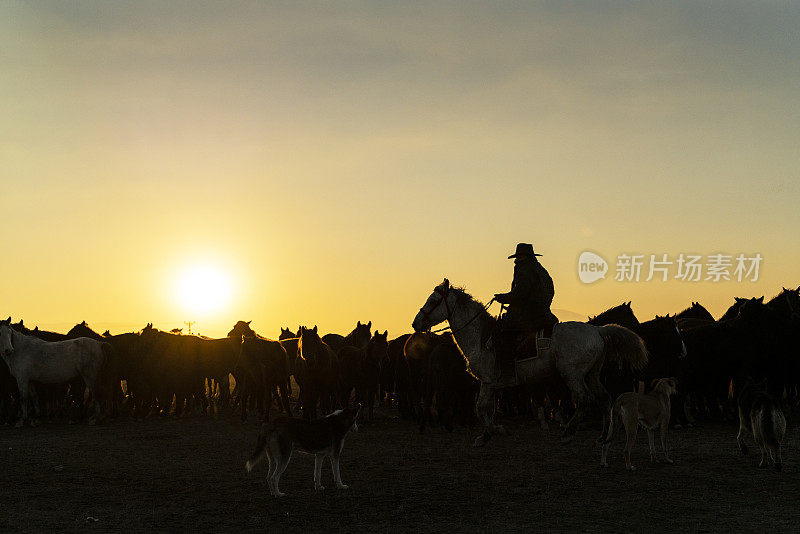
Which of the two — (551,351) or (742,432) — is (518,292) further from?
(742,432)

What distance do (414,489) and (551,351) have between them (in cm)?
470

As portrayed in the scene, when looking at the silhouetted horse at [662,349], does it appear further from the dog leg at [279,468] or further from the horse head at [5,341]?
the horse head at [5,341]

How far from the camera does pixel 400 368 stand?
22.9 m

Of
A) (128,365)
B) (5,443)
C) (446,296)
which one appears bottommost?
(5,443)

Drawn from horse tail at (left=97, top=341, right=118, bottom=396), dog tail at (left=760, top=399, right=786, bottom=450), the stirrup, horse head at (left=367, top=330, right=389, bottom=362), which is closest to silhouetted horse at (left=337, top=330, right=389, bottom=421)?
horse head at (left=367, top=330, right=389, bottom=362)

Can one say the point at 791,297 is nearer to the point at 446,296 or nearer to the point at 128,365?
the point at 446,296

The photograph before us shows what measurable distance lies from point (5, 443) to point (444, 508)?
1220 cm

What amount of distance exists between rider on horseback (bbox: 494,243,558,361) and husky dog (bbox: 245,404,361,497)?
16.6ft

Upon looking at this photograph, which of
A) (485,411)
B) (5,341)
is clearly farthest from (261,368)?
(485,411)

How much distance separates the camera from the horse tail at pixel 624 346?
14.3m

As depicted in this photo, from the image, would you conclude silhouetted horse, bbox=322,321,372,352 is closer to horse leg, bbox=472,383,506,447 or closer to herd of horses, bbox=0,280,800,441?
herd of horses, bbox=0,280,800,441

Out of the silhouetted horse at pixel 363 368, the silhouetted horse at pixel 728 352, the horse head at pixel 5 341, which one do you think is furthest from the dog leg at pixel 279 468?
the horse head at pixel 5 341

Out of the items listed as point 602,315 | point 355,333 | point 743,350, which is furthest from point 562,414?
point 355,333

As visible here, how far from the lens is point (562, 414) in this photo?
66.4 feet
